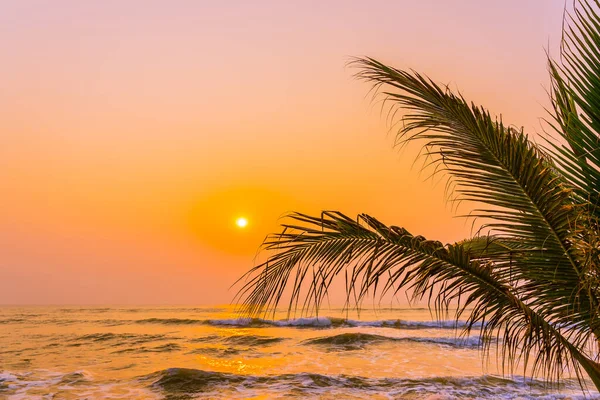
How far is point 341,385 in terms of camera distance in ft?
37.0

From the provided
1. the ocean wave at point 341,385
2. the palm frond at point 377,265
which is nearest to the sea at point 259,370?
the ocean wave at point 341,385

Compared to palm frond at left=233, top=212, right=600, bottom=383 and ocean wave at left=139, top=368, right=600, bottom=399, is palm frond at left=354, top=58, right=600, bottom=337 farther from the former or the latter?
ocean wave at left=139, top=368, right=600, bottom=399

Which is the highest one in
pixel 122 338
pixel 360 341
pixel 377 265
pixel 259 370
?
pixel 377 265

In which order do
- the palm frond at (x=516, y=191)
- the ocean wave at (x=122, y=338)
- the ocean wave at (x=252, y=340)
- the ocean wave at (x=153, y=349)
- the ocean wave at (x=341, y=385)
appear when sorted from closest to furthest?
the palm frond at (x=516, y=191), the ocean wave at (x=341, y=385), the ocean wave at (x=153, y=349), the ocean wave at (x=252, y=340), the ocean wave at (x=122, y=338)

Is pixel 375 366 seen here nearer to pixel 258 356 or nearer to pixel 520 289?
pixel 258 356

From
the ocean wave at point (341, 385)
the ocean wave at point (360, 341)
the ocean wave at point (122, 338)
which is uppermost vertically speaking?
the ocean wave at point (360, 341)

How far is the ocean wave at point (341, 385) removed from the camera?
34.6 feet

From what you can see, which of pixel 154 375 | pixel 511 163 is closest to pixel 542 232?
pixel 511 163

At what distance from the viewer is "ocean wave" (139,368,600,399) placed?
10547mm

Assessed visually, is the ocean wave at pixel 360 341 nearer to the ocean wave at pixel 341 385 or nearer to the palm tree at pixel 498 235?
the ocean wave at pixel 341 385

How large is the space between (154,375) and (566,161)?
1149 cm

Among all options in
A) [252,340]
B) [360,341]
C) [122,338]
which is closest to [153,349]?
[252,340]

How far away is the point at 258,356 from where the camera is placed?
1639 centimetres

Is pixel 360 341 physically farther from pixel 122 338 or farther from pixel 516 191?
pixel 516 191
